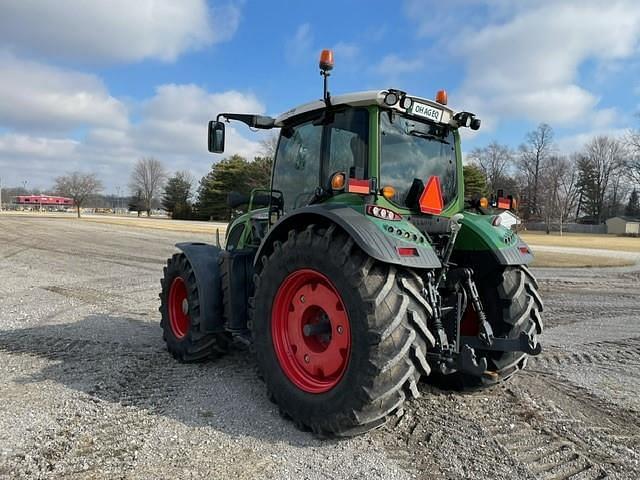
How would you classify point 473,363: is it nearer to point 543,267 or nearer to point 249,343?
point 249,343

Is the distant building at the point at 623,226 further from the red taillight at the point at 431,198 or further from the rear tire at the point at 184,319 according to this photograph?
the rear tire at the point at 184,319

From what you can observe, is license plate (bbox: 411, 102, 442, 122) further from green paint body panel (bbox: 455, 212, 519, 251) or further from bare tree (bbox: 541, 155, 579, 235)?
bare tree (bbox: 541, 155, 579, 235)

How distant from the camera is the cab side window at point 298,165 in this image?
4.37 metres

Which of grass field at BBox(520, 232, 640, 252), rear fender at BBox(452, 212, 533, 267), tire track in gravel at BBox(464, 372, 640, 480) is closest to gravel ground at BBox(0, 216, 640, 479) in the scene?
tire track in gravel at BBox(464, 372, 640, 480)

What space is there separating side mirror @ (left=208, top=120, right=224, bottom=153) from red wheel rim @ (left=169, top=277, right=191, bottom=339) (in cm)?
147

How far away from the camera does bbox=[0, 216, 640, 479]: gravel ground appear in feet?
9.74

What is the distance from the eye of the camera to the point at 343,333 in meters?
3.43

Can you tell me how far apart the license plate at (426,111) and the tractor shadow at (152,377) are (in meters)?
2.58

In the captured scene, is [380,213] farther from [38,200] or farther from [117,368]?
[38,200]

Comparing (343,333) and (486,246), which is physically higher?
(486,246)

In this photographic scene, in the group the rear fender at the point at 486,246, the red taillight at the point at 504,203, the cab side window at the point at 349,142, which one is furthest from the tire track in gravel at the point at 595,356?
the cab side window at the point at 349,142

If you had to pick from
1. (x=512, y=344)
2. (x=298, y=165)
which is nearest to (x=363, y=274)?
(x=512, y=344)

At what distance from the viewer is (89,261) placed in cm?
1477

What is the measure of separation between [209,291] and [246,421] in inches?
59.6
